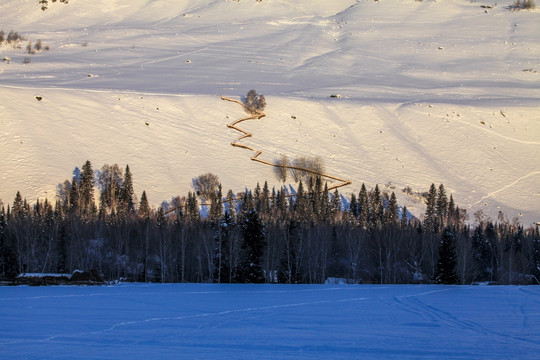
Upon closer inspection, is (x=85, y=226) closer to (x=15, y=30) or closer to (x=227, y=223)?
(x=227, y=223)

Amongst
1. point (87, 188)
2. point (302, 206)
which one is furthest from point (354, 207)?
point (87, 188)

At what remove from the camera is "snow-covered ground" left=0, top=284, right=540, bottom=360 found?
16.1 metres

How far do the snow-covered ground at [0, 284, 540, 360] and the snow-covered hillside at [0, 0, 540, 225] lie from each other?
40.5 m

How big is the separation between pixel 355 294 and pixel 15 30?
149249 mm

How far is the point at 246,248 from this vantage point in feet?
134

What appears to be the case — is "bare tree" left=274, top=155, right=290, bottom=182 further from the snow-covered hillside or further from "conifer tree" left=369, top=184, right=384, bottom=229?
"conifer tree" left=369, top=184, right=384, bottom=229

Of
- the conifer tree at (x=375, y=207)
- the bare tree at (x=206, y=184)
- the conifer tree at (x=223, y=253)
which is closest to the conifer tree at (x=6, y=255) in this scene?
the conifer tree at (x=223, y=253)

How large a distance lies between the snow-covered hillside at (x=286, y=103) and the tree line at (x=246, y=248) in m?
11.5

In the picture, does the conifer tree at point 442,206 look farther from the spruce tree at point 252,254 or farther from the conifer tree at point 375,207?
the spruce tree at point 252,254

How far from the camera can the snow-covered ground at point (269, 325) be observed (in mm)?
16062

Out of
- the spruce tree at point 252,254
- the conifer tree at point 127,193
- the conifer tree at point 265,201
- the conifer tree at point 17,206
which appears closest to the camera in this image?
the spruce tree at point 252,254

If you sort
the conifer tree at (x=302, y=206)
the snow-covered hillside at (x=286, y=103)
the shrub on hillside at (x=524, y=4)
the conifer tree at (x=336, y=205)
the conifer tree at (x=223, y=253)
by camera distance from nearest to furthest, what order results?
the conifer tree at (x=223, y=253) < the conifer tree at (x=302, y=206) < the conifer tree at (x=336, y=205) < the snow-covered hillside at (x=286, y=103) < the shrub on hillside at (x=524, y=4)

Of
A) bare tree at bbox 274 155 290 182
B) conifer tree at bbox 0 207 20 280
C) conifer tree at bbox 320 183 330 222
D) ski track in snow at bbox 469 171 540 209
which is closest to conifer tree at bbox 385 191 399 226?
conifer tree at bbox 320 183 330 222

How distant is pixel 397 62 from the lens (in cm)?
13212
